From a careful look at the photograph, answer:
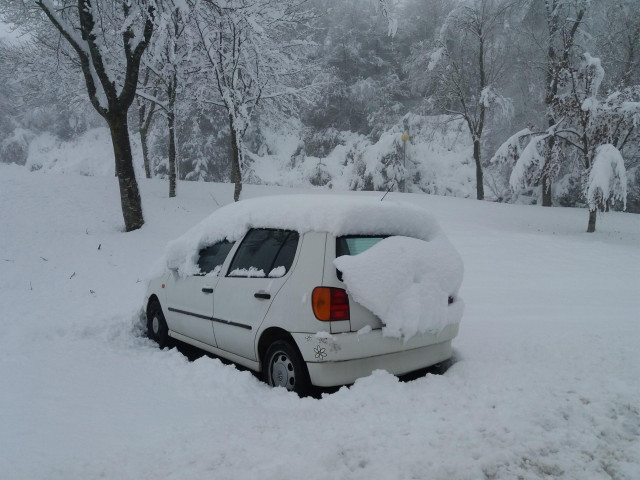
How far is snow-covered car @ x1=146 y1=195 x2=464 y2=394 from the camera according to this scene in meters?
3.40

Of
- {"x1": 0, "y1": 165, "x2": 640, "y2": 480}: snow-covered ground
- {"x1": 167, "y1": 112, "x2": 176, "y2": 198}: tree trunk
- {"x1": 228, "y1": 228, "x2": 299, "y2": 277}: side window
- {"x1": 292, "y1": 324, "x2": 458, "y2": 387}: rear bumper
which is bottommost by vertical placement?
{"x1": 0, "y1": 165, "x2": 640, "y2": 480}: snow-covered ground

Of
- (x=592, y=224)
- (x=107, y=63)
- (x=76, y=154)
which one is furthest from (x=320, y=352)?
(x=76, y=154)

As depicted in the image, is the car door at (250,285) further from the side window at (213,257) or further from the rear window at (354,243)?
the rear window at (354,243)

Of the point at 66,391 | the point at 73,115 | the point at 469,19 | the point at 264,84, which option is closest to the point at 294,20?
the point at 264,84

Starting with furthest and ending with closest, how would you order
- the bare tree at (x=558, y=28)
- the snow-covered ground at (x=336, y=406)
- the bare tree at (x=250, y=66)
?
the bare tree at (x=558, y=28), the bare tree at (x=250, y=66), the snow-covered ground at (x=336, y=406)

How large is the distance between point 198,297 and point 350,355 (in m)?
2.13

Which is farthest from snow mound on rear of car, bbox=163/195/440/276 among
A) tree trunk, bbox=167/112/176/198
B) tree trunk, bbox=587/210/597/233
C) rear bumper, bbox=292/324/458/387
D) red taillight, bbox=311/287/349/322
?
tree trunk, bbox=587/210/597/233

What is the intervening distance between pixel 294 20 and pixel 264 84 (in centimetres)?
304

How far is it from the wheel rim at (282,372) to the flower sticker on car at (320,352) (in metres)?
0.36

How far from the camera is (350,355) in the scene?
3.35 meters

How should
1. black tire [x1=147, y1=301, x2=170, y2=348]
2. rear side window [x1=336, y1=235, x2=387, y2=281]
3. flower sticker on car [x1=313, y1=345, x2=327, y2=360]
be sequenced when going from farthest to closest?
black tire [x1=147, y1=301, x2=170, y2=348], rear side window [x1=336, y1=235, x2=387, y2=281], flower sticker on car [x1=313, y1=345, x2=327, y2=360]

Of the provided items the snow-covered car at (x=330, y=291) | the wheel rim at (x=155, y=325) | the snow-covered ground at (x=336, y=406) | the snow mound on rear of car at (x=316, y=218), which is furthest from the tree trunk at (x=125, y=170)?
the snow-covered car at (x=330, y=291)

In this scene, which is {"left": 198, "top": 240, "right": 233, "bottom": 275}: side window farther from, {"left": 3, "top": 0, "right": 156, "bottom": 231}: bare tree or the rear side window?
{"left": 3, "top": 0, "right": 156, "bottom": 231}: bare tree

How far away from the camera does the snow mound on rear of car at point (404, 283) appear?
343 cm
